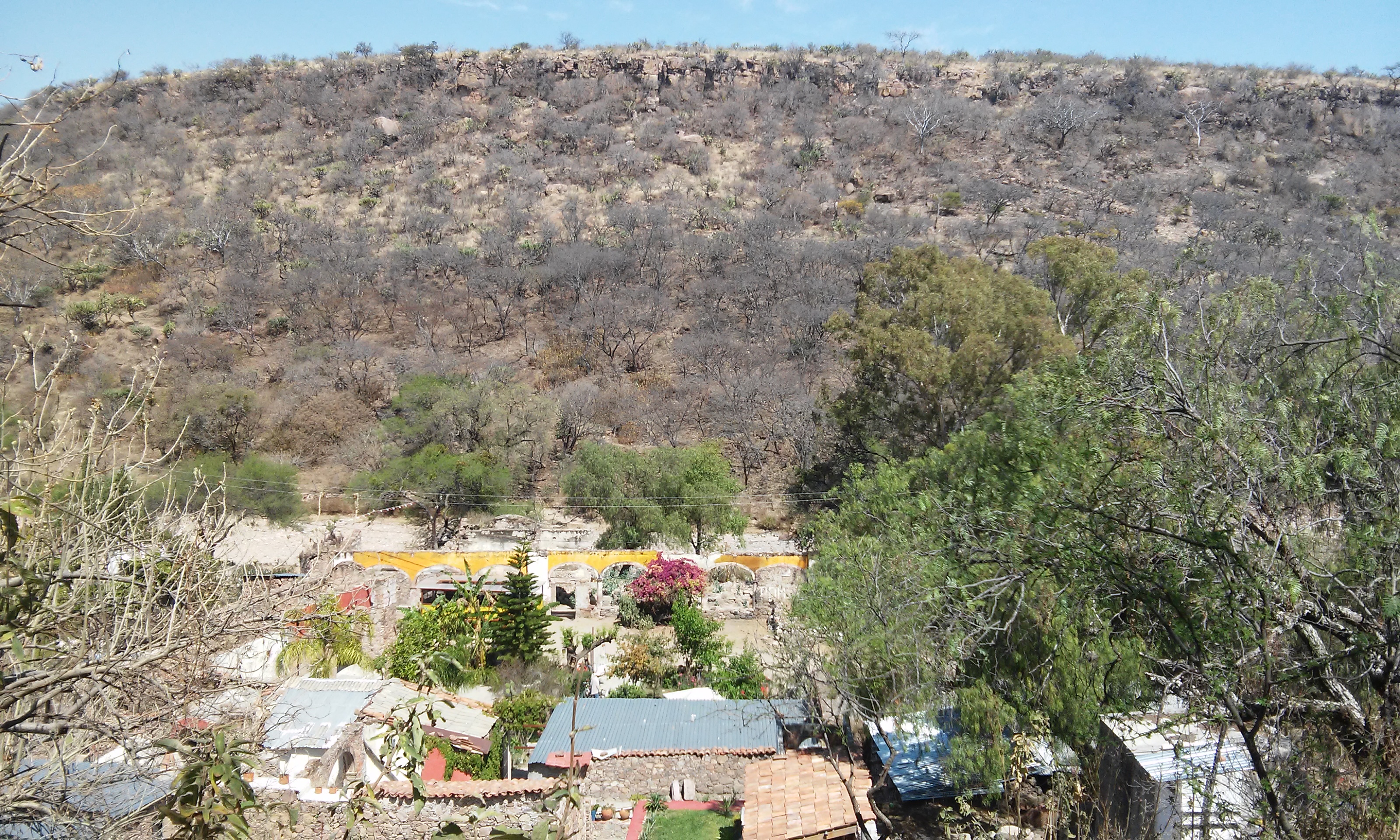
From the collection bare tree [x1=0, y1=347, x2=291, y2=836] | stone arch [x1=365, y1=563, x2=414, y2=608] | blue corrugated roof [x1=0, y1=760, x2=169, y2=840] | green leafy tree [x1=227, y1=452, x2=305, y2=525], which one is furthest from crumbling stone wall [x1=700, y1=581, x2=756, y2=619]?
blue corrugated roof [x1=0, y1=760, x2=169, y2=840]

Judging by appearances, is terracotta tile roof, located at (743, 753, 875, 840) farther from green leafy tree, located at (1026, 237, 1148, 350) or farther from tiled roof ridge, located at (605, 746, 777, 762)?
green leafy tree, located at (1026, 237, 1148, 350)

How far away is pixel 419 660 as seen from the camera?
2.58 metres

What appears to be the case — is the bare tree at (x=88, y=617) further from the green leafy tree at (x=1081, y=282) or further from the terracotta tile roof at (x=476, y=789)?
the green leafy tree at (x=1081, y=282)

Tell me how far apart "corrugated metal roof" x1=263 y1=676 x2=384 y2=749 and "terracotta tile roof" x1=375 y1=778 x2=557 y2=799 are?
1.46 meters

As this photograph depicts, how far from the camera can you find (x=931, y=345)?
70.1 feet

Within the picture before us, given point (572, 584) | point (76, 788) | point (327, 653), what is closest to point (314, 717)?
point (327, 653)

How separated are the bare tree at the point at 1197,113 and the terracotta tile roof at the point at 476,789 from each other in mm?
55090

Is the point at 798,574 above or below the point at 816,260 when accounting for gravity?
below

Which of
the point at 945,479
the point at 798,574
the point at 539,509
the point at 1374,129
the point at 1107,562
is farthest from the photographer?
the point at 1374,129

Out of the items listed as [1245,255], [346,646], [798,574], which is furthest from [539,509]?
[1245,255]

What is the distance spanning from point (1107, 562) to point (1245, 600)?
0.74 meters

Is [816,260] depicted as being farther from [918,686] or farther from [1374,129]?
[1374,129]

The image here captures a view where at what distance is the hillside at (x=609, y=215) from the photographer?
28750mm

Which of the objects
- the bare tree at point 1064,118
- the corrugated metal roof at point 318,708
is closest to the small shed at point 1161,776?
the corrugated metal roof at point 318,708
